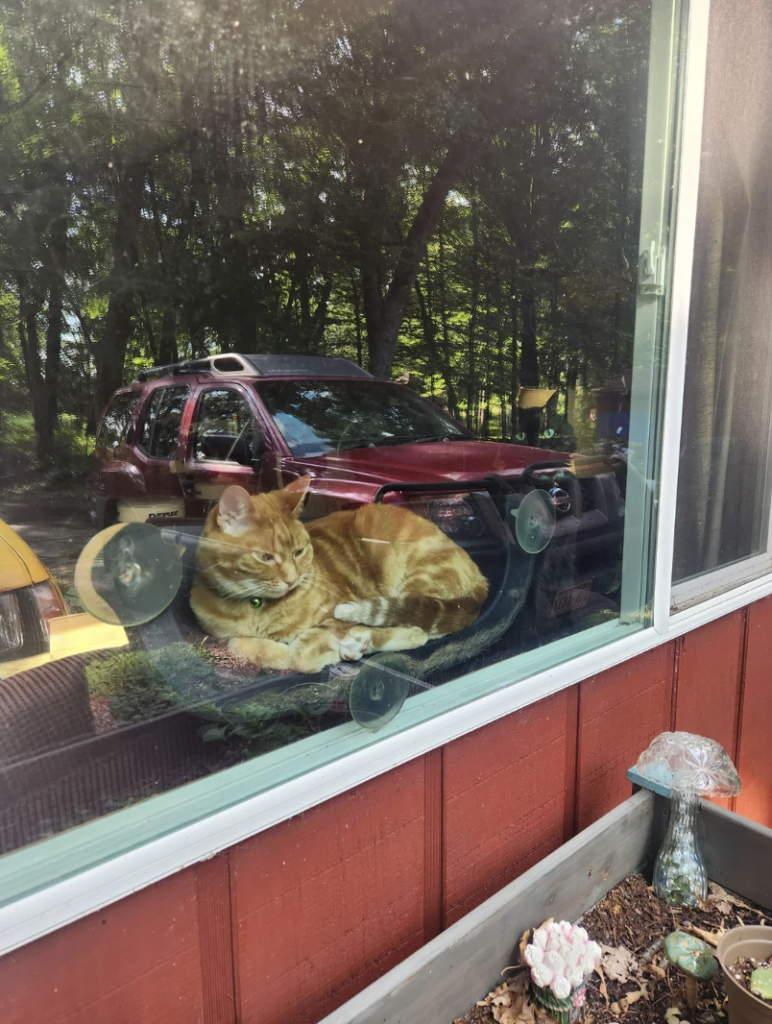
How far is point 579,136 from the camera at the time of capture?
3.04 metres

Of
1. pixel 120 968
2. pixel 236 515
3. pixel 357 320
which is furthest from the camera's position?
pixel 357 320

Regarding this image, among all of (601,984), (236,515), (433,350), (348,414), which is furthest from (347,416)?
(601,984)

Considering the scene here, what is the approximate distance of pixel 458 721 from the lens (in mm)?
1356

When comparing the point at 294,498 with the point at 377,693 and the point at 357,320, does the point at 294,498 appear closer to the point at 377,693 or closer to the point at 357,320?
the point at 377,693

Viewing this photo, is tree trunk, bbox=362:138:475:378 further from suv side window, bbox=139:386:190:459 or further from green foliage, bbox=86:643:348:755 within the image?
green foliage, bbox=86:643:348:755

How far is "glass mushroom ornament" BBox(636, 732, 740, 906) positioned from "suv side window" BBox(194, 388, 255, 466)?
6.42 feet

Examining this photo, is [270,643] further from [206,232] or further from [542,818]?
[206,232]

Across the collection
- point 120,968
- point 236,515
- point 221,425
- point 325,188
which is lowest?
point 120,968

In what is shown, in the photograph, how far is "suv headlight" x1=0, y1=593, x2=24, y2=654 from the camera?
162 centimetres

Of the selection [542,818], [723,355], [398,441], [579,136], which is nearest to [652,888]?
[542,818]

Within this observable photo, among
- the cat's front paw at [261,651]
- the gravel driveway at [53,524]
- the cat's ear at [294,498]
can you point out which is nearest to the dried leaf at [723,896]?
the cat's front paw at [261,651]

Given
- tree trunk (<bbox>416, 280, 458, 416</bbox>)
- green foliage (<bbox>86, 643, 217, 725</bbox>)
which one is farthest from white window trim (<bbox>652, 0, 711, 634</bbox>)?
tree trunk (<bbox>416, 280, 458, 416</bbox>)

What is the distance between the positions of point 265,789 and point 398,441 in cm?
197

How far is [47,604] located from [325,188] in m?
2.29
